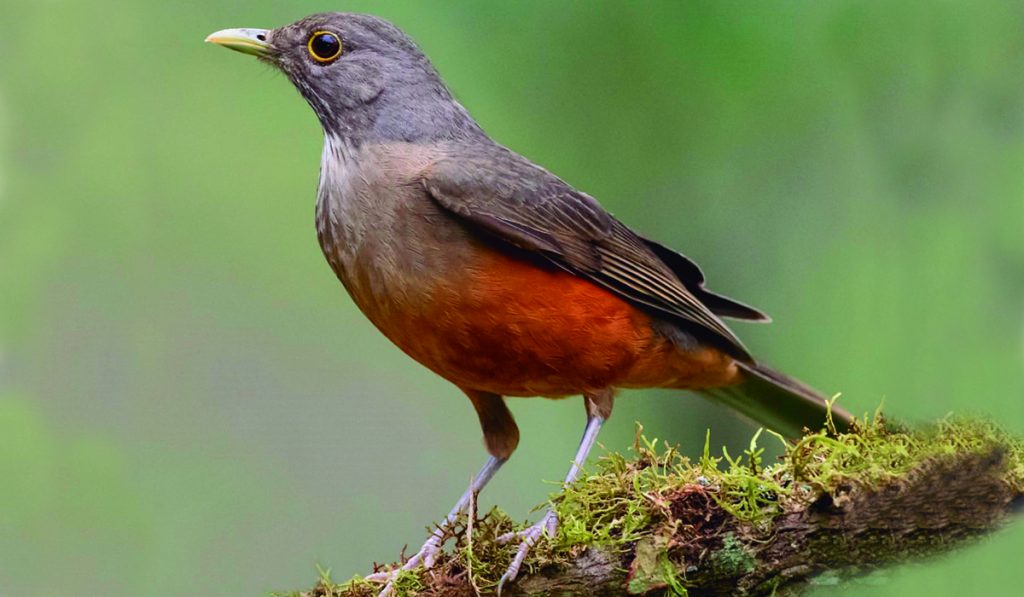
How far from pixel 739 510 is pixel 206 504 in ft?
15.1

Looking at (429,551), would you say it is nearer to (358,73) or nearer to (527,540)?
(527,540)

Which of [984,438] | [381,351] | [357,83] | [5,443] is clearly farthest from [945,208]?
[5,443]

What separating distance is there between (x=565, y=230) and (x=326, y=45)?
1.61 metres

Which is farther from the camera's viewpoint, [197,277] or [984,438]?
[197,277]

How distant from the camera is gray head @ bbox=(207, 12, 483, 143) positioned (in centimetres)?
560

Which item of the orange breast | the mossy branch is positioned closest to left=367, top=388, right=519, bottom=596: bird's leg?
the orange breast

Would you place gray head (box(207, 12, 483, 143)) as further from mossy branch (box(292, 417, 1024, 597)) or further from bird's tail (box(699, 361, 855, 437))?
mossy branch (box(292, 417, 1024, 597))

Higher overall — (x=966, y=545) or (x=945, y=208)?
(x=945, y=208)

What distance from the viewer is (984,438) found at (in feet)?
11.1

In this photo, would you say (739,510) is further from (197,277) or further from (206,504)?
(197,277)

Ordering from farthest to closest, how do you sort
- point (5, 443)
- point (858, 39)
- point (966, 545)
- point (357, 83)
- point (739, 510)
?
1. point (5, 443)
2. point (858, 39)
3. point (357, 83)
4. point (739, 510)
5. point (966, 545)

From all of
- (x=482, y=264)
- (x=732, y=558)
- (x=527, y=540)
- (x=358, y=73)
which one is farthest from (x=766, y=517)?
(x=358, y=73)

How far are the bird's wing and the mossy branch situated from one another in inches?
53.3

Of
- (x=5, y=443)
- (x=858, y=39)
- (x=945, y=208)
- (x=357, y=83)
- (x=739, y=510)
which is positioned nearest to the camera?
(x=739, y=510)
